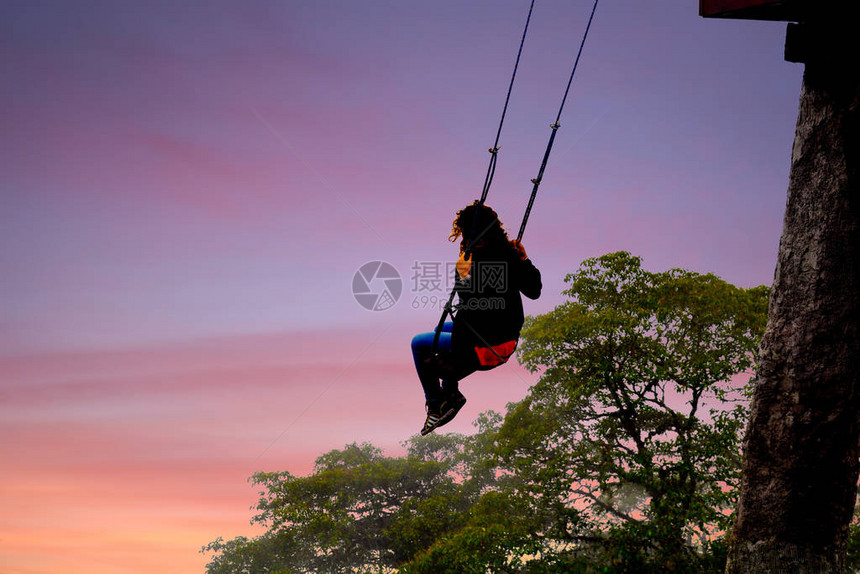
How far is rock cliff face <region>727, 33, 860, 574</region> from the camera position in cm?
359

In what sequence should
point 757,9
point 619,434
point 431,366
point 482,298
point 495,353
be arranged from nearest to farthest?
point 757,9 → point 482,298 → point 495,353 → point 431,366 → point 619,434

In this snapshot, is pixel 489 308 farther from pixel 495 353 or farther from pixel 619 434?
pixel 619 434

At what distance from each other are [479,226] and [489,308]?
1.84 ft

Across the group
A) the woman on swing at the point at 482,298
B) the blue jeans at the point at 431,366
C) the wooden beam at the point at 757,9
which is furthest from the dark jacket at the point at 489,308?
the wooden beam at the point at 757,9

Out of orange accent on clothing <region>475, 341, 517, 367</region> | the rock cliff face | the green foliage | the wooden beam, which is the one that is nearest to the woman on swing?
orange accent on clothing <region>475, 341, 517, 367</region>

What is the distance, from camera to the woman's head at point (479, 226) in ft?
13.1

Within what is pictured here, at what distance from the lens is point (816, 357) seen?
364 cm

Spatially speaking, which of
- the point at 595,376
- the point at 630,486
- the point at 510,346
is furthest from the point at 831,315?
the point at 630,486

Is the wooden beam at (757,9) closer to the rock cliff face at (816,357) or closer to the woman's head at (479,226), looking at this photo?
the rock cliff face at (816,357)

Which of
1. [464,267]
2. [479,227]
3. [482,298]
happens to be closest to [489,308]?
[482,298]

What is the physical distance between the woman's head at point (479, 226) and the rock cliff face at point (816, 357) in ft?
5.95

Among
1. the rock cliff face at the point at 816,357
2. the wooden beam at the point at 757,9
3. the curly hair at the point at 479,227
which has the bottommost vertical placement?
the rock cliff face at the point at 816,357

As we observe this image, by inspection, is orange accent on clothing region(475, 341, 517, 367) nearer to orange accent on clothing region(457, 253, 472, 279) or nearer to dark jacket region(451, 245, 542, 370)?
dark jacket region(451, 245, 542, 370)

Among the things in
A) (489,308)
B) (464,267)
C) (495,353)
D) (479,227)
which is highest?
(479,227)
